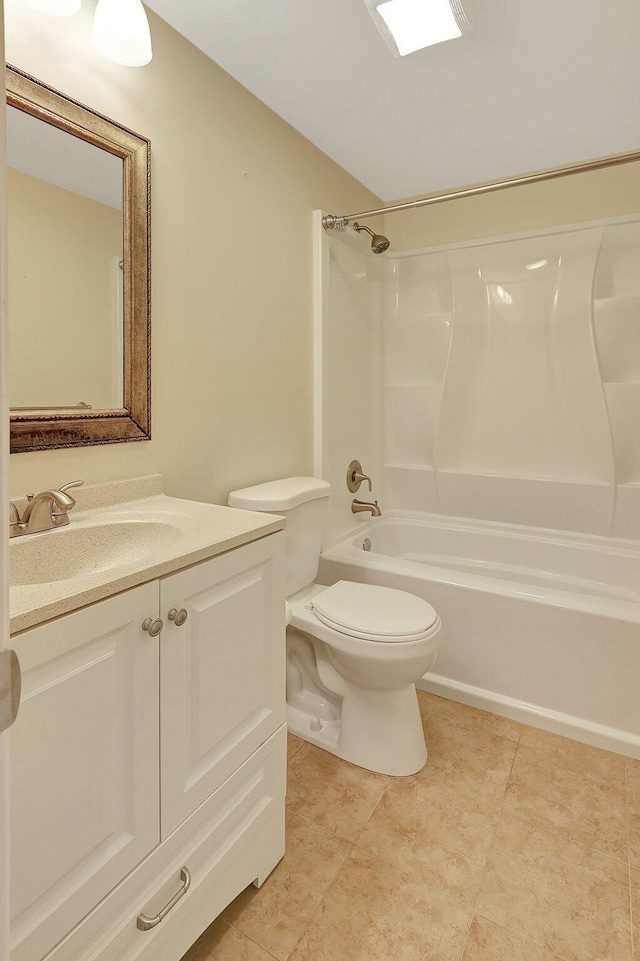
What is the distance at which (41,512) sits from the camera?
1.20 metres

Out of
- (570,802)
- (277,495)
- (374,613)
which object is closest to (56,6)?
(277,495)

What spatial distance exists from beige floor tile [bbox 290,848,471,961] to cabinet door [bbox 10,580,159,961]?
1.84ft

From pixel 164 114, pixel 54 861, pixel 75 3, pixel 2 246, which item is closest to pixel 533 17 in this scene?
pixel 164 114

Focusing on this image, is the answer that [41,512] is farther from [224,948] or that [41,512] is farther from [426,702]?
[426,702]

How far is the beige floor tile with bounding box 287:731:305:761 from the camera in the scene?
6.09ft

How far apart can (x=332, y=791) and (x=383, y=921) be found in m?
0.43

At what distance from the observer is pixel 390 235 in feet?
9.89

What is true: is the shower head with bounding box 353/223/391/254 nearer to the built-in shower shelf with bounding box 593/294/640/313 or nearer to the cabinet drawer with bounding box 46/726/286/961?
the built-in shower shelf with bounding box 593/294/640/313

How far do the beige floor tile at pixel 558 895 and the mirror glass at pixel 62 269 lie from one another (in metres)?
1.64

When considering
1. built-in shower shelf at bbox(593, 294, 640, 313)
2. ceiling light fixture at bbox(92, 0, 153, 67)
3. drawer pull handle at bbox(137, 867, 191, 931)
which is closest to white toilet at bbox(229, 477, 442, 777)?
drawer pull handle at bbox(137, 867, 191, 931)

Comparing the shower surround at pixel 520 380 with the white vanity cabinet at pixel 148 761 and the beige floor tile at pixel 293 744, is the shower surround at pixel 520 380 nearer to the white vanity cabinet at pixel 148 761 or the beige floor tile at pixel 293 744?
the beige floor tile at pixel 293 744

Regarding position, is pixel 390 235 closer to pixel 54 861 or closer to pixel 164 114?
pixel 164 114

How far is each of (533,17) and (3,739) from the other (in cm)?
214

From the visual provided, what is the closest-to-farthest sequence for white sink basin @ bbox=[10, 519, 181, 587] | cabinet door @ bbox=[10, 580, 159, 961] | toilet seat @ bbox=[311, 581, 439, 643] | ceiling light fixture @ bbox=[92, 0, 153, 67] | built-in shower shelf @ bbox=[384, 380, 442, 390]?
cabinet door @ bbox=[10, 580, 159, 961]
white sink basin @ bbox=[10, 519, 181, 587]
ceiling light fixture @ bbox=[92, 0, 153, 67]
toilet seat @ bbox=[311, 581, 439, 643]
built-in shower shelf @ bbox=[384, 380, 442, 390]
